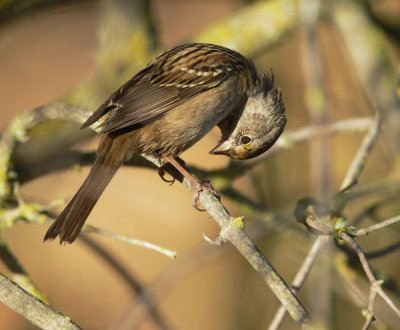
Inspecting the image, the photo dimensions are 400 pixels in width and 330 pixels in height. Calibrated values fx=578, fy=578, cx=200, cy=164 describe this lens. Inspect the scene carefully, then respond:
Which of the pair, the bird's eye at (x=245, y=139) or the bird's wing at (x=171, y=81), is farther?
the bird's eye at (x=245, y=139)

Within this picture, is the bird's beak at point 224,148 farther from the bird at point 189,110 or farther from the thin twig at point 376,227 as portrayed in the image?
the thin twig at point 376,227

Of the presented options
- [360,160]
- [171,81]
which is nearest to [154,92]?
[171,81]

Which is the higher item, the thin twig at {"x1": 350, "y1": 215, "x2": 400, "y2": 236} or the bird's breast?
the bird's breast

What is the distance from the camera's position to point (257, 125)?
2.91m

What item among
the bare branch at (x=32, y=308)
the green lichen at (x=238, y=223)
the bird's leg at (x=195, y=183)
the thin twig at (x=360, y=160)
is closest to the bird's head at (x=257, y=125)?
the bird's leg at (x=195, y=183)

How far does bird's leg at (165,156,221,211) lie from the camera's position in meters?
2.49

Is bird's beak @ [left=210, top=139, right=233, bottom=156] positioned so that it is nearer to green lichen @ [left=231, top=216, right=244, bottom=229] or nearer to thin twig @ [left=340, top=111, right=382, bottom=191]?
thin twig @ [left=340, top=111, right=382, bottom=191]

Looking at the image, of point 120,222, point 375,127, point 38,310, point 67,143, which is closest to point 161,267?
point 120,222

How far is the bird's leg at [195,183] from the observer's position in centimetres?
249

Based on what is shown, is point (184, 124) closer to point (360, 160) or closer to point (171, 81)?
point (171, 81)

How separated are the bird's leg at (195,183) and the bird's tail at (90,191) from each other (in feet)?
0.76

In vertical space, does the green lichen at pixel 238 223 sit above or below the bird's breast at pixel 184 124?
below

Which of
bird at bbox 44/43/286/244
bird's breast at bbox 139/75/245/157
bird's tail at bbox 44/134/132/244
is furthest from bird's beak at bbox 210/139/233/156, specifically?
bird's tail at bbox 44/134/132/244

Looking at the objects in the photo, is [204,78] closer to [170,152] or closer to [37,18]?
[170,152]
